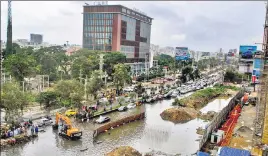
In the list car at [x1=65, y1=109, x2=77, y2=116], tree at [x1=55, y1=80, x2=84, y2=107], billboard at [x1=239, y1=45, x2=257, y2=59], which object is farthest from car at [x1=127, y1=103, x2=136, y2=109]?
billboard at [x1=239, y1=45, x2=257, y2=59]

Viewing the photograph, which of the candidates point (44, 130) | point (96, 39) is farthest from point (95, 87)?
point (96, 39)

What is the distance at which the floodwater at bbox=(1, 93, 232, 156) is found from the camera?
23.7 meters

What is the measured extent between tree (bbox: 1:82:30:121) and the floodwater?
11.5 ft

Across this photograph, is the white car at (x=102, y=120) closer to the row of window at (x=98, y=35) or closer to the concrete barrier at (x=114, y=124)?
the concrete barrier at (x=114, y=124)

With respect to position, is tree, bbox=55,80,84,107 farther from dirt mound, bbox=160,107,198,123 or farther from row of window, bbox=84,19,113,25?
row of window, bbox=84,19,113,25

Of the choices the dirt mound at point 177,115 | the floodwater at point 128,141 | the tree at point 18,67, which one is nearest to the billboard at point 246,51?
the dirt mound at point 177,115

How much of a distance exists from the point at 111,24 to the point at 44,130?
57.5 meters

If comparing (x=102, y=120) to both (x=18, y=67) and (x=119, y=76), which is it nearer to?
(x=119, y=76)

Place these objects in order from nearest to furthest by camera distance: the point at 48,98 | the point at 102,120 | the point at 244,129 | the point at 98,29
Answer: the point at 244,129
the point at 102,120
the point at 48,98
the point at 98,29

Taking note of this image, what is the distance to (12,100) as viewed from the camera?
89.1 ft

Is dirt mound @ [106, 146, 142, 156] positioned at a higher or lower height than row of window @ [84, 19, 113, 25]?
lower

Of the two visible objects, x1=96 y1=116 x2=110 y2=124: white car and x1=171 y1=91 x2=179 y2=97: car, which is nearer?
x1=96 y1=116 x2=110 y2=124: white car

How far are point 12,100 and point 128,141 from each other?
11699 mm

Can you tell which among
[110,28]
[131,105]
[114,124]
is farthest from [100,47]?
[114,124]
